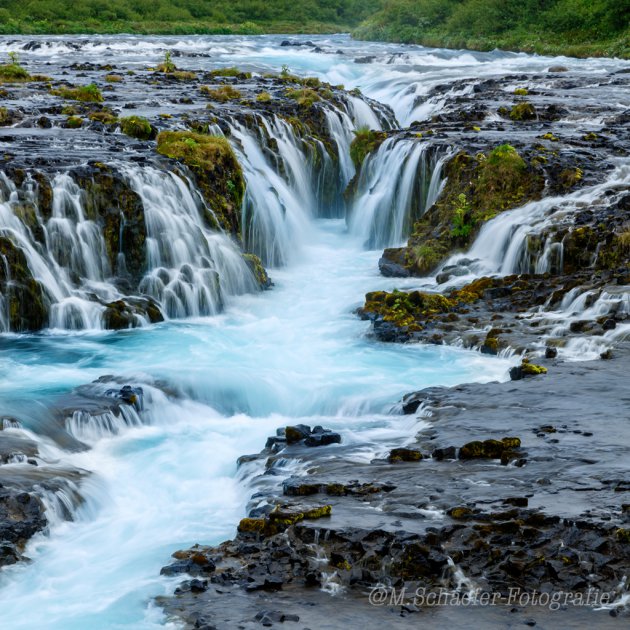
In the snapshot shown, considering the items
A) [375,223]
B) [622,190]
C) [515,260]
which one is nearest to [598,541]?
[515,260]

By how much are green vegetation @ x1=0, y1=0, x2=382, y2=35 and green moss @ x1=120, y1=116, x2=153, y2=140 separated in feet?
173

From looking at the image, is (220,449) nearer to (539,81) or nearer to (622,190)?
(622,190)

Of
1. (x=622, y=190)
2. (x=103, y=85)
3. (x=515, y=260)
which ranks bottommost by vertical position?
(x=515, y=260)

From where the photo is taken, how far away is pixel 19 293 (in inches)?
661

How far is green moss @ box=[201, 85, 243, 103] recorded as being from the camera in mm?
30047

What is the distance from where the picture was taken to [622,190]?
19.7 meters

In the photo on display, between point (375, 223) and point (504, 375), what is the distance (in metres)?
10.6

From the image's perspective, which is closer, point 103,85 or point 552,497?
point 552,497

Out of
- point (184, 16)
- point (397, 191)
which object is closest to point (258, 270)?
point (397, 191)

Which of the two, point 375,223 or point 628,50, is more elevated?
point 628,50

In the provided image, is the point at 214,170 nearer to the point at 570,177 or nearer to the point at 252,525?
the point at 570,177

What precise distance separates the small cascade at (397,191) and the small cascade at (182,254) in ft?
16.6

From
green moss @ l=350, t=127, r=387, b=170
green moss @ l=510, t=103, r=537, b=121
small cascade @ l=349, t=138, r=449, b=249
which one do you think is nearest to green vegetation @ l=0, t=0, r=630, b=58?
green moss @ l=510, t=103, r=537, b=121

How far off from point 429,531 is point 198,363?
7.60 m
